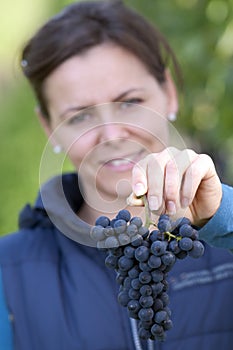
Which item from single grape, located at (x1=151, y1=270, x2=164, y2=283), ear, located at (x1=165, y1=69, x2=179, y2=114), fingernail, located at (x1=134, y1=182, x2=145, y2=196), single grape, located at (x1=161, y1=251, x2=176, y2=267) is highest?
fingernail, located at (x1=134, y1=182, x2=145, y2=196)

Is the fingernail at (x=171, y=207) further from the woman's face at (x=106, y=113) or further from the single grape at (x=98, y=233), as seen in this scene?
the woman's face at (x=106, y=113)

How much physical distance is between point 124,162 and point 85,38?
0.30 metres

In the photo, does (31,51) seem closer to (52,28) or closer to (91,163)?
(52,28)

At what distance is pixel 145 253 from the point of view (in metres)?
0.77

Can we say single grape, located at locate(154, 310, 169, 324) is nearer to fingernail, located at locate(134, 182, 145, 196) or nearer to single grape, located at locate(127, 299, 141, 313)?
single grape, located at locate(127, 299, 141, 313)

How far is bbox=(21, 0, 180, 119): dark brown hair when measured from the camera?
4.64ft

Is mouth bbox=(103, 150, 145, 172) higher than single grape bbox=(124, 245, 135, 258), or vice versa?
single grape bbox=(124, 245, 135, 258)

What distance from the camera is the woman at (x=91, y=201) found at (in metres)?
1.25

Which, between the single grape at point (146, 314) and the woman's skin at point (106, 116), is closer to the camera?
the single grape at point (146, 314)

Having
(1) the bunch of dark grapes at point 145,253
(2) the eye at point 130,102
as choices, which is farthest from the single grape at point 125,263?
(2) the eye at point 130,102

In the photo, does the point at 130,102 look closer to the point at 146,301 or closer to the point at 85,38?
the point at 85,38

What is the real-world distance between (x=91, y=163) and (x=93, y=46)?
0.25 metres

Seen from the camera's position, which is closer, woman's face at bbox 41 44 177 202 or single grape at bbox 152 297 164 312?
single grape at bbox 152 297 164 312

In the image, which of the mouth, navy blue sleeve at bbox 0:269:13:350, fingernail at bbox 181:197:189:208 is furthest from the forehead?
fingernail at bbox 181:197:189:208
